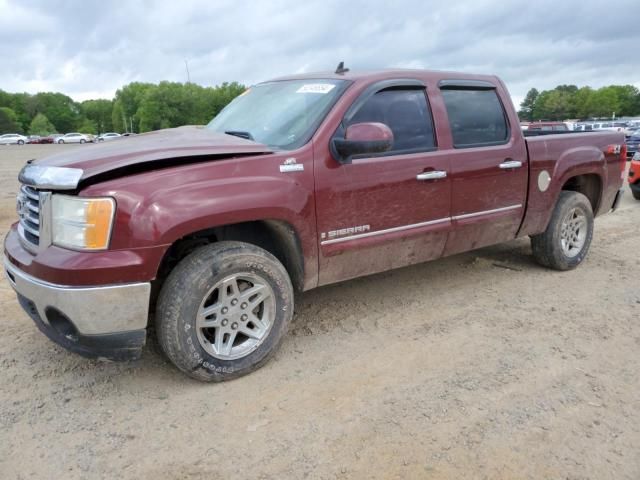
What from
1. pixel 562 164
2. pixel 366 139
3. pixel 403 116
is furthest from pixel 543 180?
pixel 366 139

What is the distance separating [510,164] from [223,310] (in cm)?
280

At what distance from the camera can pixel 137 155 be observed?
2930mm

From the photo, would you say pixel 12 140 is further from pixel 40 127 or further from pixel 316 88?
→ pixel 316 88

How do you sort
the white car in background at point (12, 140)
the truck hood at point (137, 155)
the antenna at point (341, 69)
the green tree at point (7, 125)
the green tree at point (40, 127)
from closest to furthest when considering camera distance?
the truck hood at point (137, 155), the antenna at point (341, 69), the white car in background at point (12, 140), the green tree at point (7, 125), the green tree at point (40, 127)

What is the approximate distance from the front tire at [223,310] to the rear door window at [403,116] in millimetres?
1294

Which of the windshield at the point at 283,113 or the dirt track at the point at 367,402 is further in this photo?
the windshield at the point at 283,113

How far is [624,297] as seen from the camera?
4.56 metres

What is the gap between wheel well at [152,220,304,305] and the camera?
3240 mm

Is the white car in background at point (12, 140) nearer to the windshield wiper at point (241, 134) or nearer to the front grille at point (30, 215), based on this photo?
the windshield wiper at point (241, 134)

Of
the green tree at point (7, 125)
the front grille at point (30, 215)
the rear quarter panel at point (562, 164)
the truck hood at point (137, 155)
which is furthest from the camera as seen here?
the green tree at point (7, 125)

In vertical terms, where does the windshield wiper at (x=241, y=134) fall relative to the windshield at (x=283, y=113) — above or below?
below

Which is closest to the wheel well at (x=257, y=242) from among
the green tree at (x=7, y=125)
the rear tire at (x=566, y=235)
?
the rear tire at (x=566, y=235)

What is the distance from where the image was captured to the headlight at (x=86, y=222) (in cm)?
271

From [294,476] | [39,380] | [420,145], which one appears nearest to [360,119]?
[420,145]
